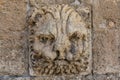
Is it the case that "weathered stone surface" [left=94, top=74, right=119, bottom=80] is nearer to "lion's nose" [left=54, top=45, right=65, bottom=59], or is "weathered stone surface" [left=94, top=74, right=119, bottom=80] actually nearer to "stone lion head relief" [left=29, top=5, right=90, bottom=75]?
"stone lion head relief" [left=29, top=5, right=90, bottom=75]

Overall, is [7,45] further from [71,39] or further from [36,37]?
[71,39]

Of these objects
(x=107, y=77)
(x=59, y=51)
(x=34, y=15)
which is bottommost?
(x=107, y=77)

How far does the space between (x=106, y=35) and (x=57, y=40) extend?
350 millimetres

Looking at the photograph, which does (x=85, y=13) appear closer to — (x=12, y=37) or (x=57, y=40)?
(x=57, y=40)

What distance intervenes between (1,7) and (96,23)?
1.94 ft

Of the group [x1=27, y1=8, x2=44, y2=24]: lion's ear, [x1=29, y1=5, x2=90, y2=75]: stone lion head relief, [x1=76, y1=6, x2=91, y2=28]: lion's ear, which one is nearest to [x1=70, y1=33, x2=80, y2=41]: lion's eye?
[x1=29, y1=5, x2=90, y2=75]: stone lion head relief

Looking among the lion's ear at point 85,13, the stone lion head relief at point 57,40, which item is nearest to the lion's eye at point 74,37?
the stone lion head relief at point 57,40

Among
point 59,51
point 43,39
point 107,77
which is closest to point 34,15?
point 43,39

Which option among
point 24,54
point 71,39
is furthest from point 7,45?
point 71,39

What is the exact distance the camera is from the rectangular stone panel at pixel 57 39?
1.94 metres

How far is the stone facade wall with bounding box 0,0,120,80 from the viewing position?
6.40 feet

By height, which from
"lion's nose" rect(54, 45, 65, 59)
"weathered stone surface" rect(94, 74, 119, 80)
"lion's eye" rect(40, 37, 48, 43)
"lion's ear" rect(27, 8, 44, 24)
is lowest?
"weathered stone surface" rect(94, 74, 119, 80)

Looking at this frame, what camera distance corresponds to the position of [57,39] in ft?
6.36

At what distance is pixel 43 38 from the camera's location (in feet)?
6.42
